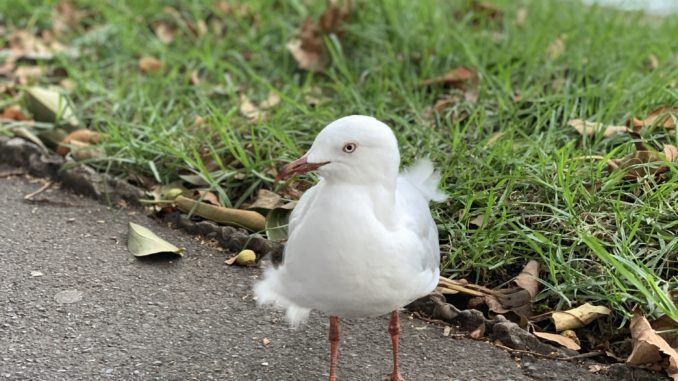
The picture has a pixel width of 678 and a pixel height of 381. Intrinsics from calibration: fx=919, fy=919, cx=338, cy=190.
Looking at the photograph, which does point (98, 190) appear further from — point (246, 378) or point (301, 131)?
point (246, 378)

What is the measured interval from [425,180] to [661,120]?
1254mm

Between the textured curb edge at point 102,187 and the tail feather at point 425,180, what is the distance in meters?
0.60

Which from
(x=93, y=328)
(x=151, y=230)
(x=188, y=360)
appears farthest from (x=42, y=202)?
(x=188, y=360)

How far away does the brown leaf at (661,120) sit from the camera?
3.96m

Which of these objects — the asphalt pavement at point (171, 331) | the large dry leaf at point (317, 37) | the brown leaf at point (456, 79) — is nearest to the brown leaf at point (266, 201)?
the asphalt pavement at point (171, 331)

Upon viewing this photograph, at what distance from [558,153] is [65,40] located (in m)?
3.45

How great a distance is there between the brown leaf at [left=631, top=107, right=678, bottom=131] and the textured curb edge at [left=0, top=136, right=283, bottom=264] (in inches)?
66.0

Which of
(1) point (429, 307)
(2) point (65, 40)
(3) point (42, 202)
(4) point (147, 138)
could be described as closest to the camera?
(1) point (429, 307)

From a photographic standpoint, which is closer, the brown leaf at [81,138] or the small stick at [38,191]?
the small stick at [38,191]

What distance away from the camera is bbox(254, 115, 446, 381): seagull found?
2510 mm

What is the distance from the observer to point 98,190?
407cm

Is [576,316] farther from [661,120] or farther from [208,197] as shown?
[208,197]

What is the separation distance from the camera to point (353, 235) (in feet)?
8.21

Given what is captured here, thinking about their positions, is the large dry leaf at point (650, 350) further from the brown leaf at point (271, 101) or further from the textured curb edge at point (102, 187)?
the brown leaf at point (271, 101)
